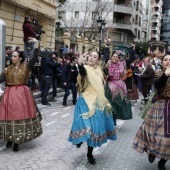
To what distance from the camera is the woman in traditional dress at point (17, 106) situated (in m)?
5.45

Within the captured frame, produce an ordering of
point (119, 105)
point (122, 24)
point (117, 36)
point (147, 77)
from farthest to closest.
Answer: point (117, 36) < point (122, 24) < point (147, 77) < point (119, 105)

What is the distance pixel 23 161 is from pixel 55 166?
55 cm

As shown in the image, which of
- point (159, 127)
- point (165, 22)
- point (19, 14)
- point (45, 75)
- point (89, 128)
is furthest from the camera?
point (165, 22)

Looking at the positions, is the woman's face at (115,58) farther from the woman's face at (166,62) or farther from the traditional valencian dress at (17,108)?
the woman's face at (166,62)

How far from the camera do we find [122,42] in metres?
49.4

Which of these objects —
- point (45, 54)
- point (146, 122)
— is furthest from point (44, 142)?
point (45, 54)

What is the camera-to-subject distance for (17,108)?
Answer: 5.43 meters

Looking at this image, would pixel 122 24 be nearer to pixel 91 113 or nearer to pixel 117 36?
pixel 117 36

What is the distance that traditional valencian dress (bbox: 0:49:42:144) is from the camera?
5.45m

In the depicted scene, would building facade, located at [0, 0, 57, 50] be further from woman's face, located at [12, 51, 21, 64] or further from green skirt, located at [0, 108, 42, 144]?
green skirt, located at [0, 108, 42, 144]

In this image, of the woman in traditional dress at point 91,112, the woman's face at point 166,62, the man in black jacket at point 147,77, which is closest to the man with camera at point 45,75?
the man in black jacket at point 147,77

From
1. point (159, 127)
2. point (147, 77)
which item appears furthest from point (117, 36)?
point (159, 127)

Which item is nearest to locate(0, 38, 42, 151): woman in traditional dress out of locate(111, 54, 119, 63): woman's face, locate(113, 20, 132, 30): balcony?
locate(111, 54, 119, 63): woman's face

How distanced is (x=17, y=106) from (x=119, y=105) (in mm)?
2773
